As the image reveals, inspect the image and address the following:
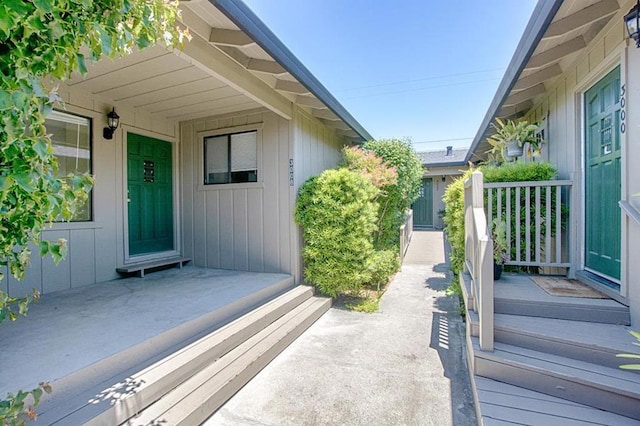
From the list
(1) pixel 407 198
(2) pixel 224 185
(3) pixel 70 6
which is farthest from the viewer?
(1) pixel 407 198

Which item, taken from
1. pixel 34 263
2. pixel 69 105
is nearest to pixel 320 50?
pixel 69 105

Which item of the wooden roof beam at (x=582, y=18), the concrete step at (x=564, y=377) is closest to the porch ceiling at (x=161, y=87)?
the wooden roof beam at (x=582, y=18)

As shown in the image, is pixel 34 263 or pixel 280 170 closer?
pixel 34 263

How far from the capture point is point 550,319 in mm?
2768

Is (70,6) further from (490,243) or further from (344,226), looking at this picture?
(344,226)

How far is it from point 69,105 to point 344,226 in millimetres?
3975

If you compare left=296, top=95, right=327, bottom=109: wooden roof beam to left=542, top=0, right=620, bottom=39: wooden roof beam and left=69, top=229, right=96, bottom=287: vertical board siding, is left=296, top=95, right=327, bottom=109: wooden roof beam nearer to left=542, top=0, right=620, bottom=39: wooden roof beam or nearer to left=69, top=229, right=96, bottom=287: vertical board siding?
left=542, top=0, right=620, bottom=39: wooden roof beam

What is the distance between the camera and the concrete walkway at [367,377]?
2428 mm

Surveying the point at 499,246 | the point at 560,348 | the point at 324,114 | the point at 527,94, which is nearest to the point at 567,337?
the point at 560,348

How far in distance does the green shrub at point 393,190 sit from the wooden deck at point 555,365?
12.2 ft

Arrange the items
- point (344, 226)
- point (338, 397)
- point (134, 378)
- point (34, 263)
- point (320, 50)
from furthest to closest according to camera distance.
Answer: point (320, 50) → point (344, 226) → point (34, 263) → point (338, 397) → point (134, 378)

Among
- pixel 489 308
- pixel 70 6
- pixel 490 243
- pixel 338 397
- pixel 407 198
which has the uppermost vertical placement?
pixel 70 6

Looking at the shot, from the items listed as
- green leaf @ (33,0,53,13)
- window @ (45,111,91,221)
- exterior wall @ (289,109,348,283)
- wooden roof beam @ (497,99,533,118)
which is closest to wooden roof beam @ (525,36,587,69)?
wooden roof beam @ (497,99,533,118)

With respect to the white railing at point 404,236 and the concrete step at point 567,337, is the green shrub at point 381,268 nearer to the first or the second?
the white railing at point 404,236
